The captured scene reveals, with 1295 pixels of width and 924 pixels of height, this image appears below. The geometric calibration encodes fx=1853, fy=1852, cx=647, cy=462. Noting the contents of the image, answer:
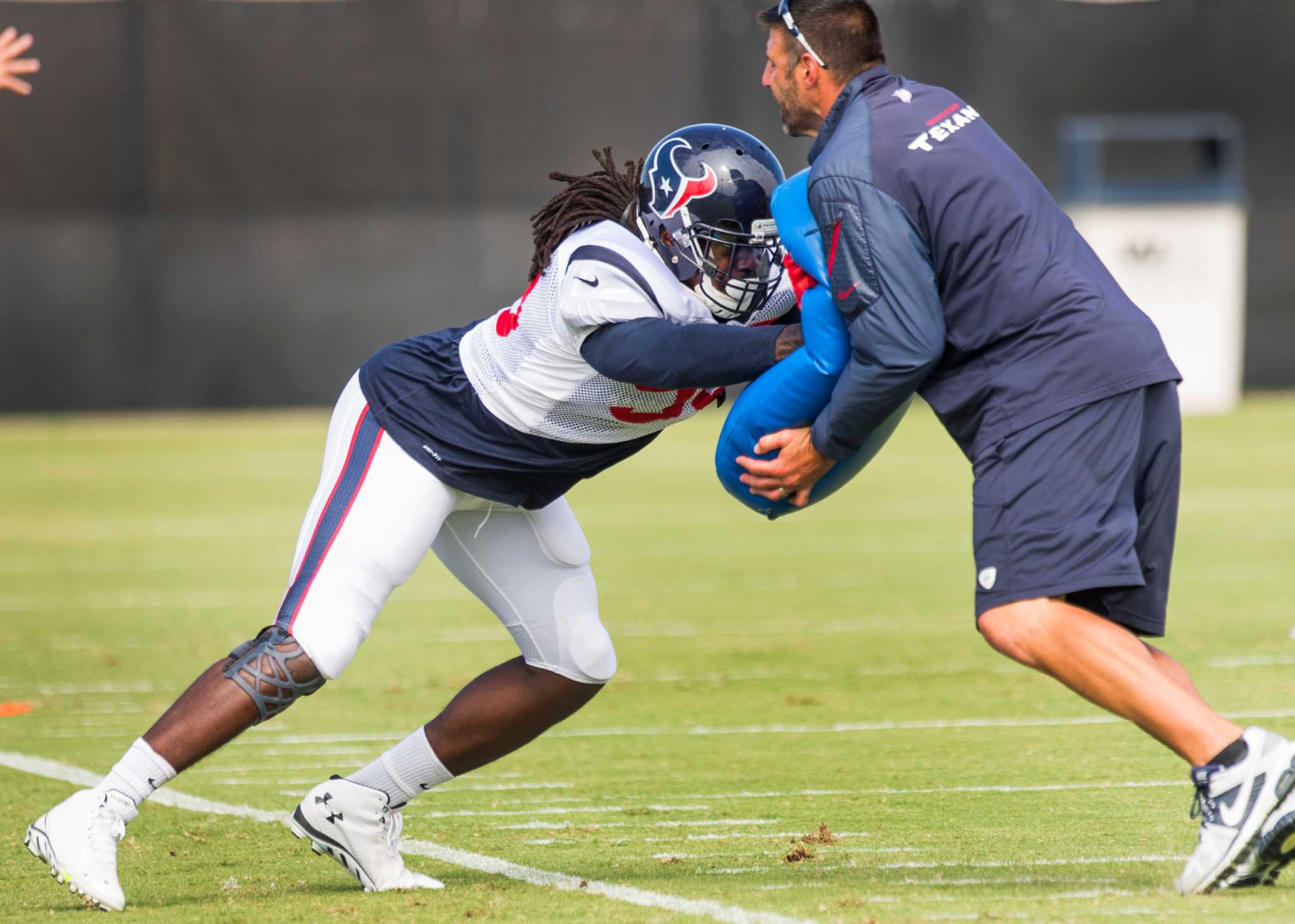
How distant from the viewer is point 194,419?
2194 centimetres

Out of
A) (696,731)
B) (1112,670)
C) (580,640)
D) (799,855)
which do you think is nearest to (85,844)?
(580,640)

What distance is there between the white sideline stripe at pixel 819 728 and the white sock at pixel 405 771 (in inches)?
73.7

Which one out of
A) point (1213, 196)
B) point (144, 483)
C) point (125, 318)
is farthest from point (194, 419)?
point (1213, 196)

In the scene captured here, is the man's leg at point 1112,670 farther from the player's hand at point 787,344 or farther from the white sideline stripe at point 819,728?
the white sideline stripe at point 819,728

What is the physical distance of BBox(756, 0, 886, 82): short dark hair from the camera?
12.9ft

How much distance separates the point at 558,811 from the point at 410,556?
1206 millimetres

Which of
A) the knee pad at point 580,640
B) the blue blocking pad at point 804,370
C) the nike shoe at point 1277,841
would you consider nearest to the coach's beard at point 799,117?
the blue blocking pad at point 804,370

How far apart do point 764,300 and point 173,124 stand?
1882cm

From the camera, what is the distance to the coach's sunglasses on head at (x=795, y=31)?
156 inches

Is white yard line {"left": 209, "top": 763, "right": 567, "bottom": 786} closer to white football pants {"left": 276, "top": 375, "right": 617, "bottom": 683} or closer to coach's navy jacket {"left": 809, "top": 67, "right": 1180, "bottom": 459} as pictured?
white football pants {"left": 276, "top": 375, "right": 617, "bottom": 683}

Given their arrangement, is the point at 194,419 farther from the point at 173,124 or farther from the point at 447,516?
the point at 447,516

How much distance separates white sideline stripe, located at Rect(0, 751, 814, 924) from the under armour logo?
332 millimetres

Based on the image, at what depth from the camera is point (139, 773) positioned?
3.94 meters

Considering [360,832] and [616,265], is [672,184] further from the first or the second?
[360,832]
